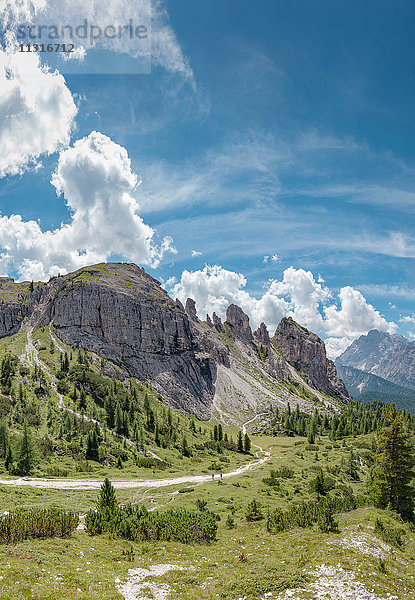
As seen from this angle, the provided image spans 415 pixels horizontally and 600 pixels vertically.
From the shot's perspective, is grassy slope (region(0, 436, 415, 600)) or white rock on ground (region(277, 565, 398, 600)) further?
grassy slope (region(0, 436, 415, 600))

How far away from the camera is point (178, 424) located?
168000mm

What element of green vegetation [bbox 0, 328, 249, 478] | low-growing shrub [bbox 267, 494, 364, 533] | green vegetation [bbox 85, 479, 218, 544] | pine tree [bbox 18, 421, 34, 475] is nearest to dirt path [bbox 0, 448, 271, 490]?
pine tree [bbox 18, 421, 34, 475]

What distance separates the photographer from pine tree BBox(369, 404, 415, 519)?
42406 mm

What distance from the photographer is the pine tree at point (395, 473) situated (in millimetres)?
42406

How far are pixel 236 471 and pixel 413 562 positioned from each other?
2830 inches

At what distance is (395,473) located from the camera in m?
43.3

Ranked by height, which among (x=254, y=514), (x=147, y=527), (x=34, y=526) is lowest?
(x=254, y=514)

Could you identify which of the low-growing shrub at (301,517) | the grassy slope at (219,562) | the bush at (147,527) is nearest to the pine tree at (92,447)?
the grassy slope at (219,562)

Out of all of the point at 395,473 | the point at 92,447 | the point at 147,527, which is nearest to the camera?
the point at 147,527

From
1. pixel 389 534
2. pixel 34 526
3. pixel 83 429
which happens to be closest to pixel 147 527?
pixel 34 526

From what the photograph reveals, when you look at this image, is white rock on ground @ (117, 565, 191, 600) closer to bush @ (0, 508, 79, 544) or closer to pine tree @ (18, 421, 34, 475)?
bush @ (0, 508, 79, 544)

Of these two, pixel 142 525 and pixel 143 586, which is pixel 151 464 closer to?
pixel 142 525

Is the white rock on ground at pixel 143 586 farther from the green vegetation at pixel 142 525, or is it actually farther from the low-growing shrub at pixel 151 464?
the low-growing shrub at pixel 151 464

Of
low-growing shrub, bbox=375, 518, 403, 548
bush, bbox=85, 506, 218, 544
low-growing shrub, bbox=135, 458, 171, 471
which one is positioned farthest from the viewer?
low-growing shrub, bbox=135, 458, 171, 471
